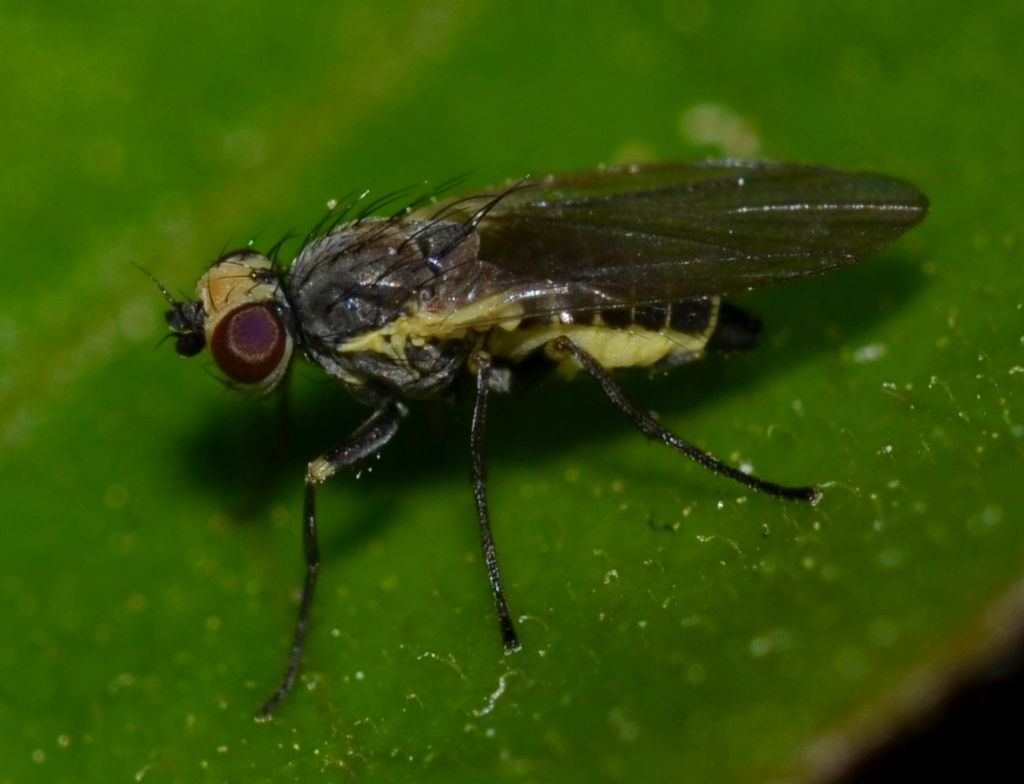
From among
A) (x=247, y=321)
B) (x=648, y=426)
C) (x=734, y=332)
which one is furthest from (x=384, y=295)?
(x=734, y=332)

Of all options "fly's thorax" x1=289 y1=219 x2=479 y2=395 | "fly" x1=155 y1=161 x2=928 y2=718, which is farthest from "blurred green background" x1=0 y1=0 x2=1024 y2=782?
"fly's thorax" x1=289 y1=219 x2=479 y2=395

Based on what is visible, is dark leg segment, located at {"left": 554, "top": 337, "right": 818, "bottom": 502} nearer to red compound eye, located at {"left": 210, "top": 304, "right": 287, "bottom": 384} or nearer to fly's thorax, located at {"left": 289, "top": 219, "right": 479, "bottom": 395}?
fly's thorax, located at {"left": 289, "top": 219, "right": 479, "bottom": 395}

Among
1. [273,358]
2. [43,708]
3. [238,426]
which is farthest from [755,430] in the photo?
[43,708]

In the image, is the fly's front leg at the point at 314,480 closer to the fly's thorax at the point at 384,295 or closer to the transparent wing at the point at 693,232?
the fly's thorax at the point at 384,295

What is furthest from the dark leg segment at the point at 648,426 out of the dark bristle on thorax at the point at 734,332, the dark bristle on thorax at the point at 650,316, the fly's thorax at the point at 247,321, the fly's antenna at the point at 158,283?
the fly's antenna at the point at 158,283

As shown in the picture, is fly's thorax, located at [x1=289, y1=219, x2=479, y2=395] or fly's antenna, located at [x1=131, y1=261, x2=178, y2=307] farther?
fly's antenna, located at [x1=131, y1=261, x2=178, y2=307]

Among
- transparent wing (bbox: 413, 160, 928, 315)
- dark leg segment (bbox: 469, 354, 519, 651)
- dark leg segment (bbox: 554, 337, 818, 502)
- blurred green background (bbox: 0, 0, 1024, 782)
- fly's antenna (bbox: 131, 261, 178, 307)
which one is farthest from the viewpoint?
fly's antenna (bbox: 131, 261, 178, 307)

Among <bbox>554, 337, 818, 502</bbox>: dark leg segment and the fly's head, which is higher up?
the fly's head

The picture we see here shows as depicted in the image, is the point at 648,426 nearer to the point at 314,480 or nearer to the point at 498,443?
the point at 498,443
